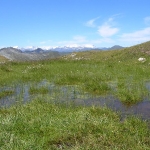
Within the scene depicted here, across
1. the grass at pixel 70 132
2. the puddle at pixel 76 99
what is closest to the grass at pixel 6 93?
the puddle at pixel 76 99

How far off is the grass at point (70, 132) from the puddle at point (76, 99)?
1898mm

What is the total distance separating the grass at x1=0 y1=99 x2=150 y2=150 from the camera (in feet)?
29.8

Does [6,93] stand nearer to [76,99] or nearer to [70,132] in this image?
[76,99]

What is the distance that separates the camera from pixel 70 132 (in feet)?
32.8

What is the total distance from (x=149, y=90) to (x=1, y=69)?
16178 millimetres

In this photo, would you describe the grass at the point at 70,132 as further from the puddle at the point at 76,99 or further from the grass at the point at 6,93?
the grass at the point at 6,93

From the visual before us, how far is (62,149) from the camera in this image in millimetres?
9031

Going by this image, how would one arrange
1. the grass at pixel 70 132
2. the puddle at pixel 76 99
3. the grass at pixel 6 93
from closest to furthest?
the grass at pixel 70 132 → the puddle at pixel 76 99 → the grass at pixel 6 93

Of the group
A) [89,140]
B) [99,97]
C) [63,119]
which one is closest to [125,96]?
[99,97]

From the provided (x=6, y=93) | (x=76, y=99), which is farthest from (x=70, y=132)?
(x=6, y=93)

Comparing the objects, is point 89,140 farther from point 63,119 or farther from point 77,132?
point 63,119

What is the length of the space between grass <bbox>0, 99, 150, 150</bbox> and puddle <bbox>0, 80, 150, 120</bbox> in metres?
Result: 1.90

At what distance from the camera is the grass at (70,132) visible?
9094 millimetres

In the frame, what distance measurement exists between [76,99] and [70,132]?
631 cm
